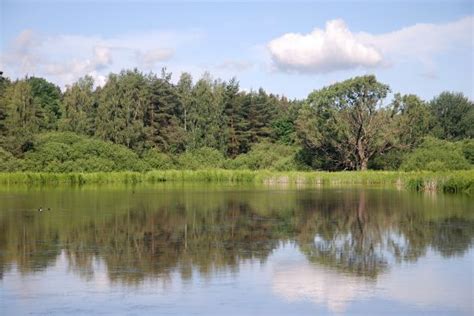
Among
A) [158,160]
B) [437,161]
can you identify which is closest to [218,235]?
[437,161]

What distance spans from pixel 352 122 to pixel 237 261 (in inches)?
1690

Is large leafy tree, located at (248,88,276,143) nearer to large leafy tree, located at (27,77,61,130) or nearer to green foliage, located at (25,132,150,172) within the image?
green foliage, located at (25,132,150,172)

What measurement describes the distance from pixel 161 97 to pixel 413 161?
2896 cm

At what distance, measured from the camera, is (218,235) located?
1778 cm

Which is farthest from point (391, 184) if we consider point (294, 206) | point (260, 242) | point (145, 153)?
point (260, 242)

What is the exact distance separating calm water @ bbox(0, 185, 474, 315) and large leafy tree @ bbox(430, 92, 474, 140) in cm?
5302

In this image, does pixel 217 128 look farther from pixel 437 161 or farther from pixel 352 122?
pixel 437 161

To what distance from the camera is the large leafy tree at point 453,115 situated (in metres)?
75.2

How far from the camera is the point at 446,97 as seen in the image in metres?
79.0

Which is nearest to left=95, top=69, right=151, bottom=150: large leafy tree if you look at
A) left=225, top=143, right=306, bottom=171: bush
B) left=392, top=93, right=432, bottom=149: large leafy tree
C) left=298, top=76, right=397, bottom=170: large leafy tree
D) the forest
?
the forest

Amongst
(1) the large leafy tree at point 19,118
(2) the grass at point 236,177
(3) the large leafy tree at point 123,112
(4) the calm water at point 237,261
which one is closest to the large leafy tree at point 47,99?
(1) the large leafy tree at point 19,118

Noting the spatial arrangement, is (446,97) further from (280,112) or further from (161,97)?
(161,97)

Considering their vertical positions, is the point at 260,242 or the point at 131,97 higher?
the point at 131,97

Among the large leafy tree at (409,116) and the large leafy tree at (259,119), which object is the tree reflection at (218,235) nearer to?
the large leafy tree at (409,116)
